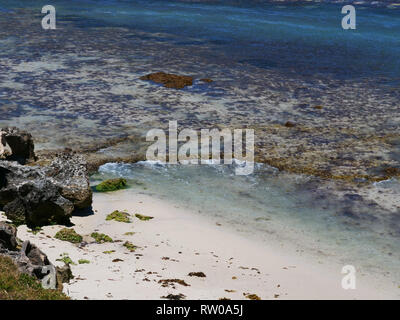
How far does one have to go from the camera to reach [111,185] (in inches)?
864

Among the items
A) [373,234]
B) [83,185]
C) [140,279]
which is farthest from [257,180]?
[140,279]

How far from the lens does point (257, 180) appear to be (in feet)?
77.4

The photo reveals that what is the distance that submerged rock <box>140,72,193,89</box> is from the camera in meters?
37.2

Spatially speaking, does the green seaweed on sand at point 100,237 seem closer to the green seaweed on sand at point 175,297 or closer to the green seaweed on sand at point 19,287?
the green seaweed on sand at point 175,297

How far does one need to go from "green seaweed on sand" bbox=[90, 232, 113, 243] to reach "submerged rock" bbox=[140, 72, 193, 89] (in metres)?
20.2

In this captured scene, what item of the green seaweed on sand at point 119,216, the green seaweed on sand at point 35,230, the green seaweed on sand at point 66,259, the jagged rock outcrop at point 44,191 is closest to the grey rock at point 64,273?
the green seaweed on sand at point 66,259

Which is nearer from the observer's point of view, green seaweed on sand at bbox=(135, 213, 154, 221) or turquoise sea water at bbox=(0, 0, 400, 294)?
green seaweed on sand at bbox=(135, 213, 154, 221)

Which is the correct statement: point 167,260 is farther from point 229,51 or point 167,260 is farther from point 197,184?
point 229,51

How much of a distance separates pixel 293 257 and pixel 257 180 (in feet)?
20.6

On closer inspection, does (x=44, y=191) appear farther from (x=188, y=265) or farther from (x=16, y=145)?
(x=188, y=265)

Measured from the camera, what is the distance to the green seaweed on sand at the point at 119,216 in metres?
19.1

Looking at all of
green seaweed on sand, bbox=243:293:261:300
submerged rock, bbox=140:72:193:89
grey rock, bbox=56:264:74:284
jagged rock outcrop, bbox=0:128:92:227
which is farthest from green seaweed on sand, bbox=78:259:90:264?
submerged rock, bbox=140:72:193:89

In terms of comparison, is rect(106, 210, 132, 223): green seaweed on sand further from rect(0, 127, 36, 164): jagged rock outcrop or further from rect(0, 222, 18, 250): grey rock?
rect(0, 127, 36, 164): jagged rock outcrop

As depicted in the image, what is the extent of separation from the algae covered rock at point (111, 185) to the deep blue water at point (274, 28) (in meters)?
24.4
